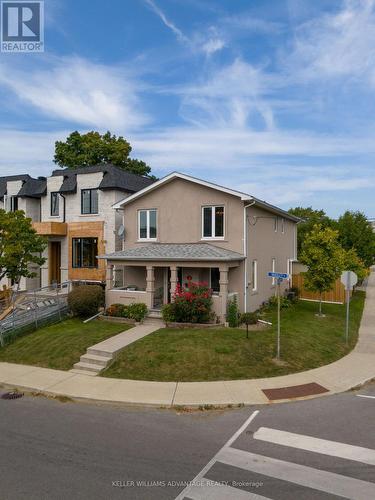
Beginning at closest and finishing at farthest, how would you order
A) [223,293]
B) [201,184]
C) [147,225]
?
[223,293] → [201,184] → [147,225]

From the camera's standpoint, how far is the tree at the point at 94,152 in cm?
3756

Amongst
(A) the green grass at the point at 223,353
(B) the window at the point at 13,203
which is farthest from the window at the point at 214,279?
(B) the window at the point at 13,203

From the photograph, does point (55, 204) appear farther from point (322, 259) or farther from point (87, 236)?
point (322, 259)

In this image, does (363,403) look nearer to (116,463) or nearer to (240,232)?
(116,463)

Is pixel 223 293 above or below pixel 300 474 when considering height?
above


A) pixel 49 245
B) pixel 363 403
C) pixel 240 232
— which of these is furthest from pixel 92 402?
pixel 49 245

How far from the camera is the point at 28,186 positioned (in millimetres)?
25078

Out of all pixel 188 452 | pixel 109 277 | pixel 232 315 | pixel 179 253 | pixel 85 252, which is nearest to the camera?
pixel 188 452

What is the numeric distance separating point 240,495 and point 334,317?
1537 cm

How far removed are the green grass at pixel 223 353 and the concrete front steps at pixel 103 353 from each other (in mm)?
304

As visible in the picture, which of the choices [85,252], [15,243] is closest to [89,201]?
[85,252]

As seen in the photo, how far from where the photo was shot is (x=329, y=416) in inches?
320

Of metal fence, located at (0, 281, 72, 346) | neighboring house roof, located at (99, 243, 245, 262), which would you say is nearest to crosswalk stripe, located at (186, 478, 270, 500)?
neighboring house roof, located at (99, 243, 245, 262)

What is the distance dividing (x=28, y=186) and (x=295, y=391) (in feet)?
73.2
